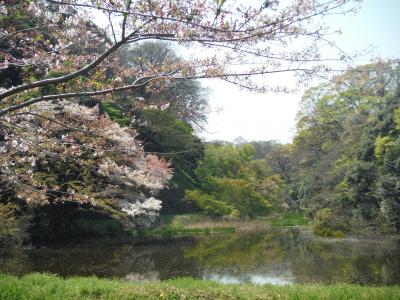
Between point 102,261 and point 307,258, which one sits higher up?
point 102,261

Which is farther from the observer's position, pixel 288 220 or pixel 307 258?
pixel 288 220

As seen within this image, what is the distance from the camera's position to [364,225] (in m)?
20.6

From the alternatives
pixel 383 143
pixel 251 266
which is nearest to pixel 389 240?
pixel 383 143

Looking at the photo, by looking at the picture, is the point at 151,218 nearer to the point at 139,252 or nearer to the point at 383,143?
the point at 139,252

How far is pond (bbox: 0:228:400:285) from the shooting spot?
37.2 feet

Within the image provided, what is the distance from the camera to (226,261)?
1423cm

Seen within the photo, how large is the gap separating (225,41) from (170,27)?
0.61 metres

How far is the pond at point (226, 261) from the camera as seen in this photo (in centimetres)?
1134

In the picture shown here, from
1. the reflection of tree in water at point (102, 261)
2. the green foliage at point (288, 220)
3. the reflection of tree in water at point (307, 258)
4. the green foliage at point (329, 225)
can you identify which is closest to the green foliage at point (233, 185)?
the green foliage at point (288, 220)

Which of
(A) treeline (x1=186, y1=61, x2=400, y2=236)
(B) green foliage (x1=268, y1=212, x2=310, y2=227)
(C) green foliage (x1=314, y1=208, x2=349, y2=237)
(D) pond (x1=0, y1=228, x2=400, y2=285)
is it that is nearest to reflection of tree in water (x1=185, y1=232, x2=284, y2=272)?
(D) pond (x1=0, y1=228, x2=400, y2=285)

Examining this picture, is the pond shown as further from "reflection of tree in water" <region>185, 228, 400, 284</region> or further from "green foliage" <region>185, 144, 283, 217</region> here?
"green foliage" <region>185, 144, 283, 217</region>

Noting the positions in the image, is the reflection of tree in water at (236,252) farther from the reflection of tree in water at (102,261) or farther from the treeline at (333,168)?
the treeline at (333,168)

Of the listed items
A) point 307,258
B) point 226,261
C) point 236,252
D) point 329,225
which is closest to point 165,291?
point 226,261

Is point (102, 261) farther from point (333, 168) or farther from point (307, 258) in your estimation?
point (333, 168)
